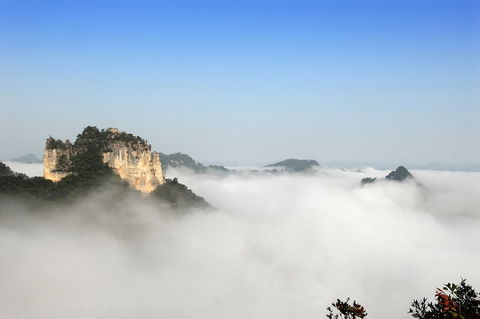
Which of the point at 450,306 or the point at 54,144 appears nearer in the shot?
the point at 450,306

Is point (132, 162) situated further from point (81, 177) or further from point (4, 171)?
point (4, 171)

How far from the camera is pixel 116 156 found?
252ft

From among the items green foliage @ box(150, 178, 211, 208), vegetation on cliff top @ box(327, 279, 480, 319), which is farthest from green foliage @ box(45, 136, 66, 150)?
vegetation on cliff top @ box(327, 279, 480, 319)

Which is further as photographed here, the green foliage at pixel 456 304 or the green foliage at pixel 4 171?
the green foliage at pixel 4 171

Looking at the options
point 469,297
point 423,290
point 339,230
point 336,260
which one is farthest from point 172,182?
point 339,230

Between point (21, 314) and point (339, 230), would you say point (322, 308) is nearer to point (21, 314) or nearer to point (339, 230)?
point (21, 314)

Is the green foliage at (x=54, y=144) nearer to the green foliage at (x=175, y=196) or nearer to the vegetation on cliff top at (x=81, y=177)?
the vegetation on cliff top at (x=81, y=177)

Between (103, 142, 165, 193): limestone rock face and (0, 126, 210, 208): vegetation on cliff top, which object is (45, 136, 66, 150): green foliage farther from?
(103, 142, 165, 193): limestone rock face

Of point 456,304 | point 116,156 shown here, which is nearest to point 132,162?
point 116,156

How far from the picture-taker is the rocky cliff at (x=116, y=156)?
239ft

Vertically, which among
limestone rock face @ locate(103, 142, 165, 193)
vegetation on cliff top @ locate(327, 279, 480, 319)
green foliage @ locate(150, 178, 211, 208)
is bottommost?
vegetation on cliff top @ locate(327, 279, 480, 319)

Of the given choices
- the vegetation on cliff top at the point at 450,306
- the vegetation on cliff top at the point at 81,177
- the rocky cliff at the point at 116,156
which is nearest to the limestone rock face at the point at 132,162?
the rocky cliff at the point at 116,156

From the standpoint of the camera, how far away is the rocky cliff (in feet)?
239

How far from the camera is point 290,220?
171m
